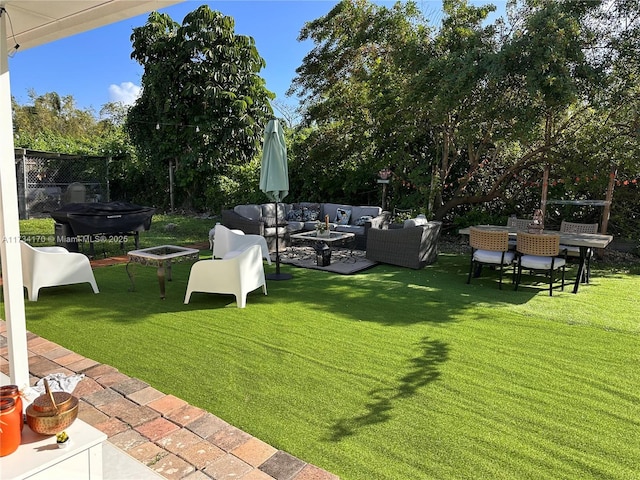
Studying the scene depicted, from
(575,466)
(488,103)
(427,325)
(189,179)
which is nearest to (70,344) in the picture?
(427,325)

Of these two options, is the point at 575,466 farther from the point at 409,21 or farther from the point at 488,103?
the point at 409,21

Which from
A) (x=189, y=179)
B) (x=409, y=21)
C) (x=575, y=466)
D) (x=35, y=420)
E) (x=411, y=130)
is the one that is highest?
(x=409, y=21)

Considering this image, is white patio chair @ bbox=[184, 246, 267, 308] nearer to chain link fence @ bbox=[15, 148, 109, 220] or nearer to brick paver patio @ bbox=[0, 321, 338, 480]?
brick paver patio @ bbox=[0, 321, 338, 480]

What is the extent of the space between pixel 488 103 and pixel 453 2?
242cm

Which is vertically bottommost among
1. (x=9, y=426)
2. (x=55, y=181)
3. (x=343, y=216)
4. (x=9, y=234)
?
(x=9, y=426)

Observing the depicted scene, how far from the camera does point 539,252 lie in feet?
18.3

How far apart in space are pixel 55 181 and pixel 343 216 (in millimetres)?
11635

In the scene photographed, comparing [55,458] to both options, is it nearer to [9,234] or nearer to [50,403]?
[50,403]

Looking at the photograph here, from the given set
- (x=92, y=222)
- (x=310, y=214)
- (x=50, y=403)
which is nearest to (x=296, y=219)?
(x=310, y=214)

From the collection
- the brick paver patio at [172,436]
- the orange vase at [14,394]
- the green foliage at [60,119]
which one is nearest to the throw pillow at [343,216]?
the brick paver patio at [172,436]

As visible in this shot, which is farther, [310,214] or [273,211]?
[310,214]

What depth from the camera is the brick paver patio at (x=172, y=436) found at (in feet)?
6.82

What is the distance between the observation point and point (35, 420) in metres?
1.61

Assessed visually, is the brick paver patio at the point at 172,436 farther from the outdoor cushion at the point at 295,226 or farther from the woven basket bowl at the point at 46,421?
the outdoor cushion at the point at 295,226
